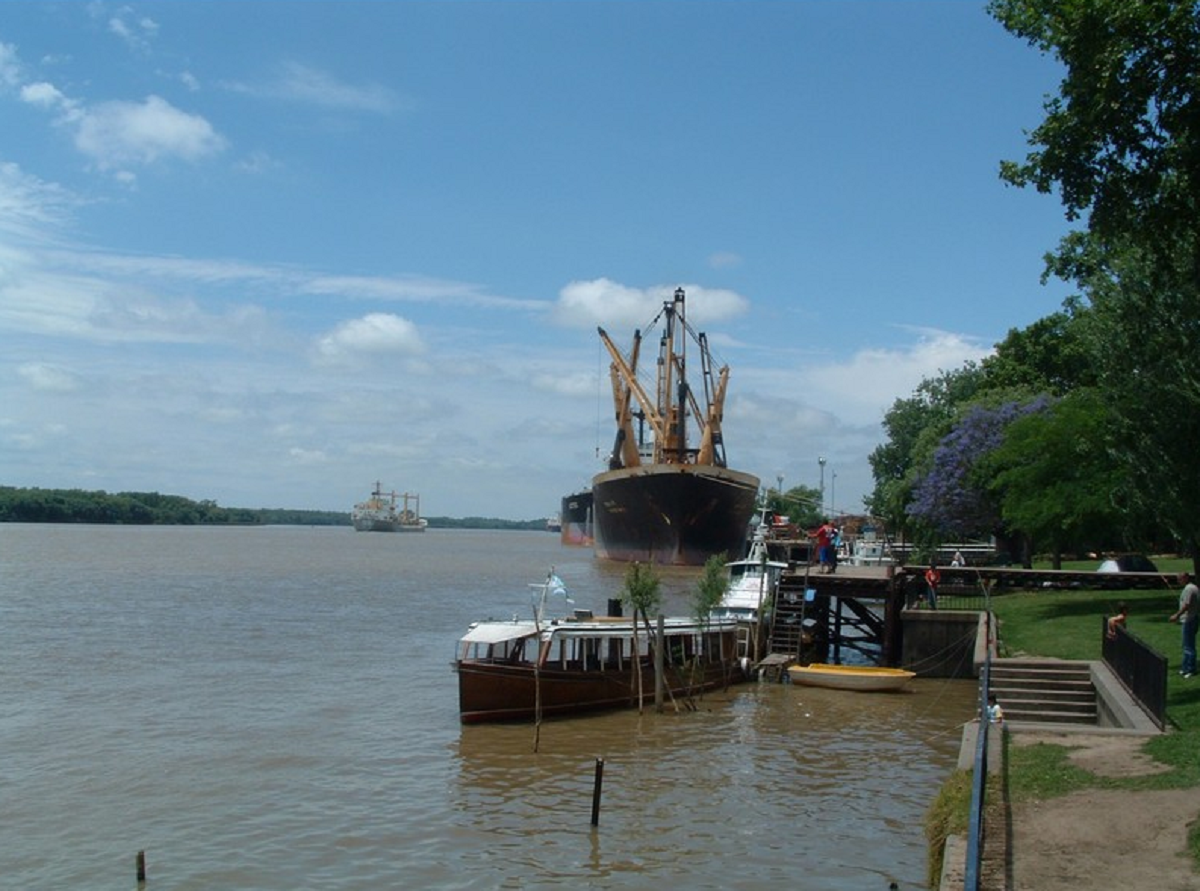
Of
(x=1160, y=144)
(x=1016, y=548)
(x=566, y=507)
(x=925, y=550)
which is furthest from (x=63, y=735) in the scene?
(x=566, y=507)

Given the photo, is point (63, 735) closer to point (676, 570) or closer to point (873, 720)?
point (873, 720)

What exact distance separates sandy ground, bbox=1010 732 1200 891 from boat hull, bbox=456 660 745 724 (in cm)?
1235

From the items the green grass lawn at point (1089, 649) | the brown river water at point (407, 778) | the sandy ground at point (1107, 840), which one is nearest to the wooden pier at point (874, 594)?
the green grass lawn at point (1089, 649)

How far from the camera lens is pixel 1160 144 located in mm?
16094

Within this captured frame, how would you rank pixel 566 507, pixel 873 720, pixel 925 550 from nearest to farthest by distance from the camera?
pixel 873 720
pixel 925 550
pixel 566 507

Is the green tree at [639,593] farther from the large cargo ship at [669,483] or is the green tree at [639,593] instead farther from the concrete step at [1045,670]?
the large cargo ship at [669,483]

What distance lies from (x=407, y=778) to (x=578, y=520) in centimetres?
14737

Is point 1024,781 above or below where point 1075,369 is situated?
below

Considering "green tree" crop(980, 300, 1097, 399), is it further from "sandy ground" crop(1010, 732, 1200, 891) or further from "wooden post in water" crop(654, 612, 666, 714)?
"sandy ground" crop(1010, 732, 1200, 891)

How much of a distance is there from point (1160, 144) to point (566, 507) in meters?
158

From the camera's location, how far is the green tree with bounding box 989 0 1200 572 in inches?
600

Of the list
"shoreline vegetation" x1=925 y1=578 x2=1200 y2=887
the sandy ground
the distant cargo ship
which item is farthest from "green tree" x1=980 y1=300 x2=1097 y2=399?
the distant cargo ship

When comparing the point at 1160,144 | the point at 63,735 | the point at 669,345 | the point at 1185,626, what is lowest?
the point at 63,735

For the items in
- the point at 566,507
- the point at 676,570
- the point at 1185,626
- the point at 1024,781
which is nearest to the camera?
the point at 1024,781
